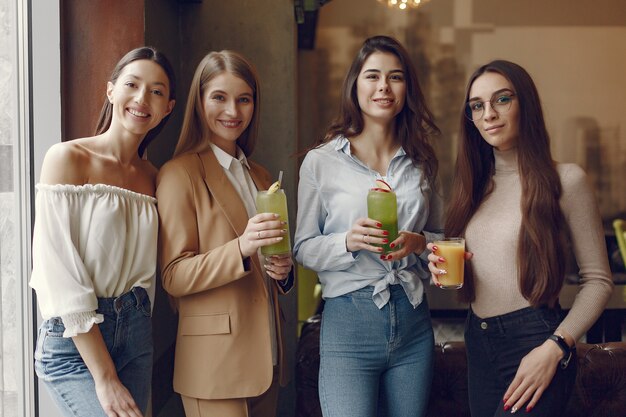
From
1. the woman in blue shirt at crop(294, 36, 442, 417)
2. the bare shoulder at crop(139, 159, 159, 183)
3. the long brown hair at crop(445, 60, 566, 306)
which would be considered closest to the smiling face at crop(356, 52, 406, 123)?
the woman in blue shirt at crop(294, 36, 442, 417)

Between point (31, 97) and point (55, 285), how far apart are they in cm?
108

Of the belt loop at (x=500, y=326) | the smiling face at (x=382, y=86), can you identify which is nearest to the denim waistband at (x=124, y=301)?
the smiling face at (x=382, y=86)

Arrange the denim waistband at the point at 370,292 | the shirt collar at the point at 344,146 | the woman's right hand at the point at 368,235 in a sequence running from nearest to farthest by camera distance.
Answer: the woman's right hand at the point at 368,235 < the denim waistband at the point at 370,292 < the shirt collar at the point at 344,146

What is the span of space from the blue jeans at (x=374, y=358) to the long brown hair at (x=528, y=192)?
0.23 m

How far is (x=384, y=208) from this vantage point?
206 centimetres

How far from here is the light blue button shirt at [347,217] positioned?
7.11 feet

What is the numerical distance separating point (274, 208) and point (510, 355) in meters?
0.87

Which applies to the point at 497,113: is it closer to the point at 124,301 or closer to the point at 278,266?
the point at 278,266

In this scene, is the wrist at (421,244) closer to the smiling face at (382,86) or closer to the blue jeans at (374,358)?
the blue jeans at (374,358)

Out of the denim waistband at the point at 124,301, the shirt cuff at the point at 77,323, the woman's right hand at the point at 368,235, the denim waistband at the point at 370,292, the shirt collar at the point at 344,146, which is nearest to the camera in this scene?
the shirt cuff at the point at 77,323

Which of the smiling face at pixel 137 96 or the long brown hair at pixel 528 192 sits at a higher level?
the smiling face at pixel 137 96

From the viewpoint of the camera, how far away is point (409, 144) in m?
2.34

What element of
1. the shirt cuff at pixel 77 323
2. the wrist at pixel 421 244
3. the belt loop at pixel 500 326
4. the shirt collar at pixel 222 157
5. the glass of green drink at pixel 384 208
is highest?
the shirt collar at pixel 222 157

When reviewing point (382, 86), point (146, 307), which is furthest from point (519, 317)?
point (146, 307)
